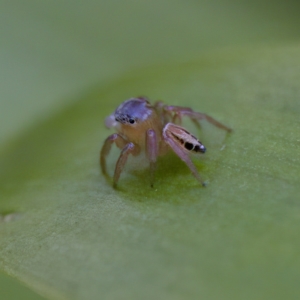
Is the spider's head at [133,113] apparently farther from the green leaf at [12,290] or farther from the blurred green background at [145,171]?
the green leaf at [12,290]

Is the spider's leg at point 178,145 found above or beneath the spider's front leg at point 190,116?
beneath

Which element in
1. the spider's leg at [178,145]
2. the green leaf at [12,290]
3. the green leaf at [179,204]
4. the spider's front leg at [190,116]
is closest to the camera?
the green leaf at [179,204]

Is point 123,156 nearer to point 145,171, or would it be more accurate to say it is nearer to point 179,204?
point 145,171

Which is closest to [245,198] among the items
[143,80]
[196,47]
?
[143,80]

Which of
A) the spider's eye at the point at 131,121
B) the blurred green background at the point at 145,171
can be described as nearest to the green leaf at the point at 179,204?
the blurred green background at the point at 145,171

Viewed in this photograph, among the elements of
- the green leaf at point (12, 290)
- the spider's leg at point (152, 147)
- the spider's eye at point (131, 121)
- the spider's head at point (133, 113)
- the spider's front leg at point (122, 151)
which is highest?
the spider's head at point (133, 113)

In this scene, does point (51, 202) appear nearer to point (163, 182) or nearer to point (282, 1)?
point (163, 182)

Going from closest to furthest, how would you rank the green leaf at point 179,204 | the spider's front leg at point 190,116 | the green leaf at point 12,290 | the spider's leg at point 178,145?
the green leaf at point 179,204, the green leaf at point 12,290, the spider's leg at point 178,145, the spider's front leg at point 190,116
